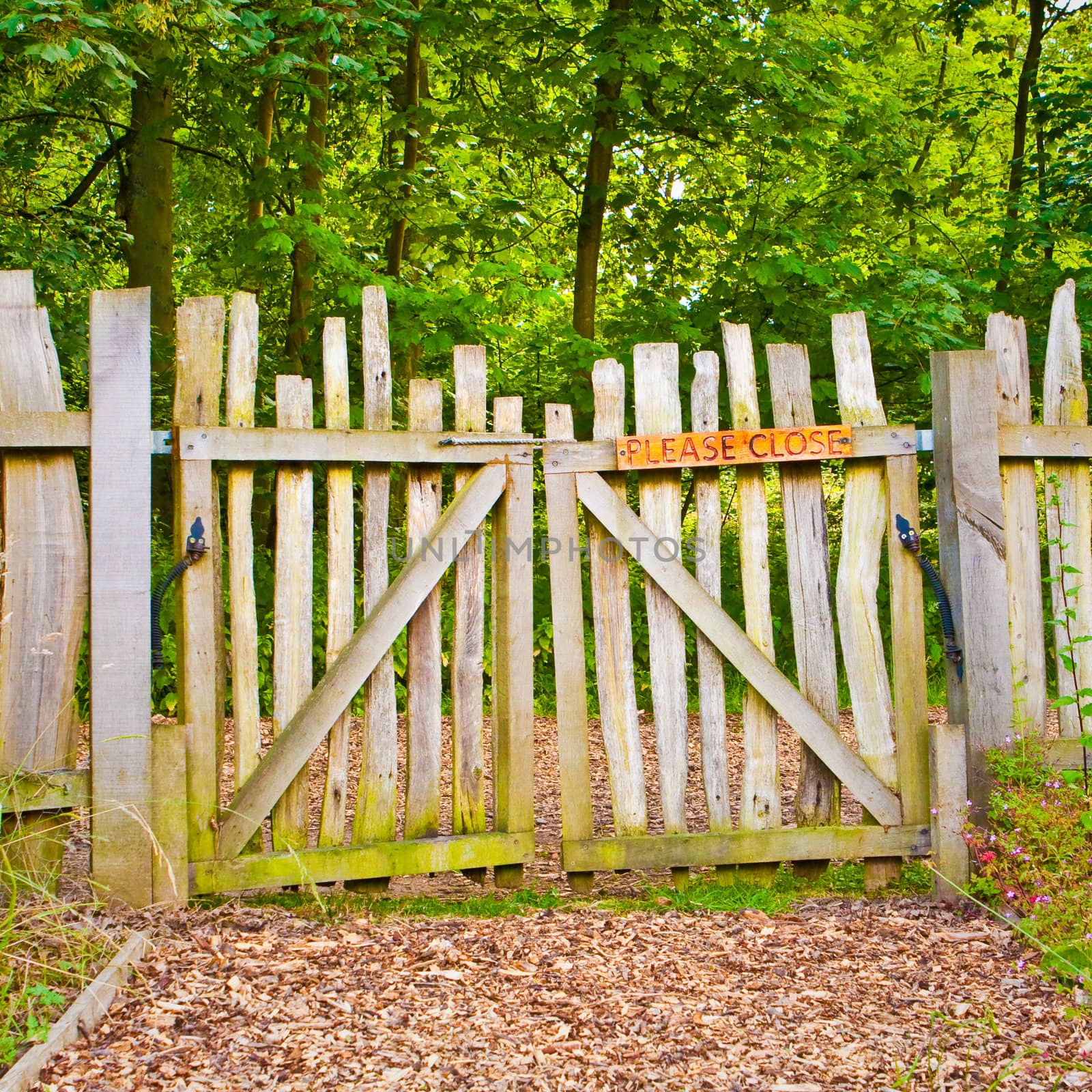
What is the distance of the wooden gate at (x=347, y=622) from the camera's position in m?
3.68

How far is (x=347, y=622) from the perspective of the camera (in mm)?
3889

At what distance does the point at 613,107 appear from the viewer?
322 inches

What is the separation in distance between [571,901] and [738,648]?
1166mm

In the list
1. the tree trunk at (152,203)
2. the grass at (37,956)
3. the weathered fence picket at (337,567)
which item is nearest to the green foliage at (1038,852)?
the weathered fence picket at (337,567)

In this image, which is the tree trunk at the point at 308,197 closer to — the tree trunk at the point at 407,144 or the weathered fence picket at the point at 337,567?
the tree trunk at the point at 407,144

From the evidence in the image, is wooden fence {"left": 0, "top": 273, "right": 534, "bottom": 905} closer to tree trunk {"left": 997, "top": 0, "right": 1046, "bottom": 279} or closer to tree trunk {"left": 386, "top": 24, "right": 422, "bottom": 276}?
tree trunk {"left": 386, "top": 24, "right": 422, "bottom": 276}

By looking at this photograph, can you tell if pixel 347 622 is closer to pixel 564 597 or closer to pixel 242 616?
pixel 242 616

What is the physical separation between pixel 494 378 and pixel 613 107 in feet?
7.69

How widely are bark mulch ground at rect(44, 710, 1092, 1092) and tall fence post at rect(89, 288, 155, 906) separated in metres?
0.31

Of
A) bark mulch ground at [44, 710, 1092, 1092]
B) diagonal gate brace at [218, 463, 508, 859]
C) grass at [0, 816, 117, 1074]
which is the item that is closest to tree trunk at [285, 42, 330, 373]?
diagonal gate brace at [218, 463, 508, 859]

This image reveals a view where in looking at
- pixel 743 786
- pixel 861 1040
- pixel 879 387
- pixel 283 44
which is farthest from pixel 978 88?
pixel 861 1040

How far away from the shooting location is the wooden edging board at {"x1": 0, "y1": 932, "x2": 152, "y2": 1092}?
242 centimetres

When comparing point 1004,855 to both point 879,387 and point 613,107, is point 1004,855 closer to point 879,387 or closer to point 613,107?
point 879,387

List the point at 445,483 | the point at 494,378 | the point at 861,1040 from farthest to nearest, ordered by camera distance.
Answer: the point at 445,483 → the point at 494,378 → the point at 861,1040
